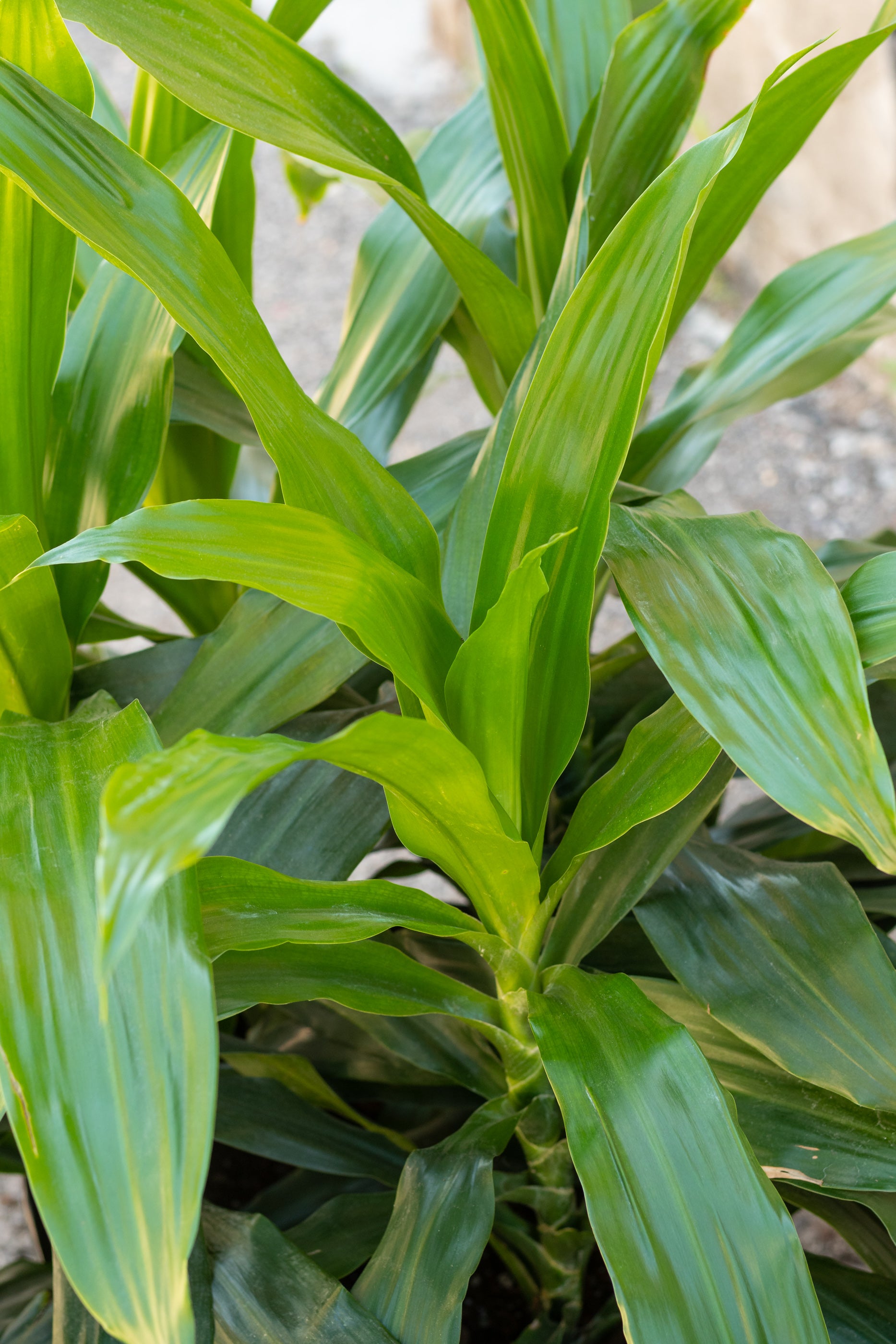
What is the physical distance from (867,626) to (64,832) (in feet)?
0.97

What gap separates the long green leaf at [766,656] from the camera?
0.36 meters

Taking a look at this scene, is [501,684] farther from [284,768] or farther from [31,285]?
[31,285]

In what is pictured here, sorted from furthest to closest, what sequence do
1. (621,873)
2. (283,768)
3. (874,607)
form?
1. (621,873)
2. (874,607)
3. (283,768)

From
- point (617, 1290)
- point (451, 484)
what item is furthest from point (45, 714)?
point (617, 1290)

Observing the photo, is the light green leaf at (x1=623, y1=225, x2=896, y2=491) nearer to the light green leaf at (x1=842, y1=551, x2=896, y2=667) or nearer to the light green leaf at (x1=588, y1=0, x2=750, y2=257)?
the light green leaf at (x1=588, y1=0, x2=750, y2=257)

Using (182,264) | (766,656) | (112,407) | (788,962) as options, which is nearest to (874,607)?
(766,656)

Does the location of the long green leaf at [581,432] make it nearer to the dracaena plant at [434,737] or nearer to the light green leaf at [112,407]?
the dracaena plant at [434,737]

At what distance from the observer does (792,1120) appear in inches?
20.0

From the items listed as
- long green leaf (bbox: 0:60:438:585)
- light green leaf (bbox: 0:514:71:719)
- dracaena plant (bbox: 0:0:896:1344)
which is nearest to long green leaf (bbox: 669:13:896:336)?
dracaena plant (bbox: 0:0:896:1344)

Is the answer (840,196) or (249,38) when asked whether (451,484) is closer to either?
(249,38)

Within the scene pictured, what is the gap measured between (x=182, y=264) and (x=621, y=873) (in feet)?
1.05

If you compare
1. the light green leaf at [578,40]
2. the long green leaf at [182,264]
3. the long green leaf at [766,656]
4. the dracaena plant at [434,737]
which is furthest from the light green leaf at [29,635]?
the light green leaf at [578,40]

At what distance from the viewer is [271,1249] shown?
536 mm

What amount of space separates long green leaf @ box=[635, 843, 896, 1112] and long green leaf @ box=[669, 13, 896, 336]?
0.29m
